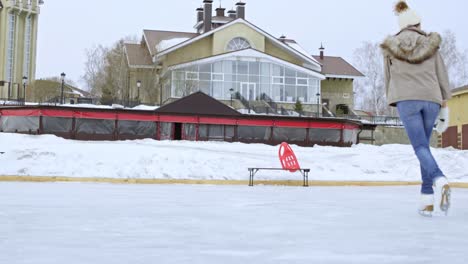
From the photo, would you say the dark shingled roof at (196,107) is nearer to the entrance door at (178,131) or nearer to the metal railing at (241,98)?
the entrance door at (178,131)

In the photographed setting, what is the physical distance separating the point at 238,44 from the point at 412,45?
1827 inches

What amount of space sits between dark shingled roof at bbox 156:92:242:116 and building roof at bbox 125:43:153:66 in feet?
60.6

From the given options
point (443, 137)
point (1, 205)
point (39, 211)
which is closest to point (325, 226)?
point (39, 211)

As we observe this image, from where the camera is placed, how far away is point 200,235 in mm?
3611

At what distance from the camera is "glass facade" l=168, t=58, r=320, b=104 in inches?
1812

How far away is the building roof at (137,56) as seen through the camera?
162 feet

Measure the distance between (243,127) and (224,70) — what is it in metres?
16.0

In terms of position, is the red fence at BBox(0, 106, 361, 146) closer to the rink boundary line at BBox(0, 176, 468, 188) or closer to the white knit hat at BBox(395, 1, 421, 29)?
the rink boundary line at BBox(0, 176, 468, 188)

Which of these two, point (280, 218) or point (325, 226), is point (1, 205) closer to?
point (280, 218)

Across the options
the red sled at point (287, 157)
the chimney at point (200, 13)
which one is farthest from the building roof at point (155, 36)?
the red sled at point (287, 157)

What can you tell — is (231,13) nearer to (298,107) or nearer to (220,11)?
(220,11)

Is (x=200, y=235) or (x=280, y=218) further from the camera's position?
(x=280, y=218)

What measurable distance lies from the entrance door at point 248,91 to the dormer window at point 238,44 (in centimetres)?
442

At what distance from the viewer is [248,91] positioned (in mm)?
48250
